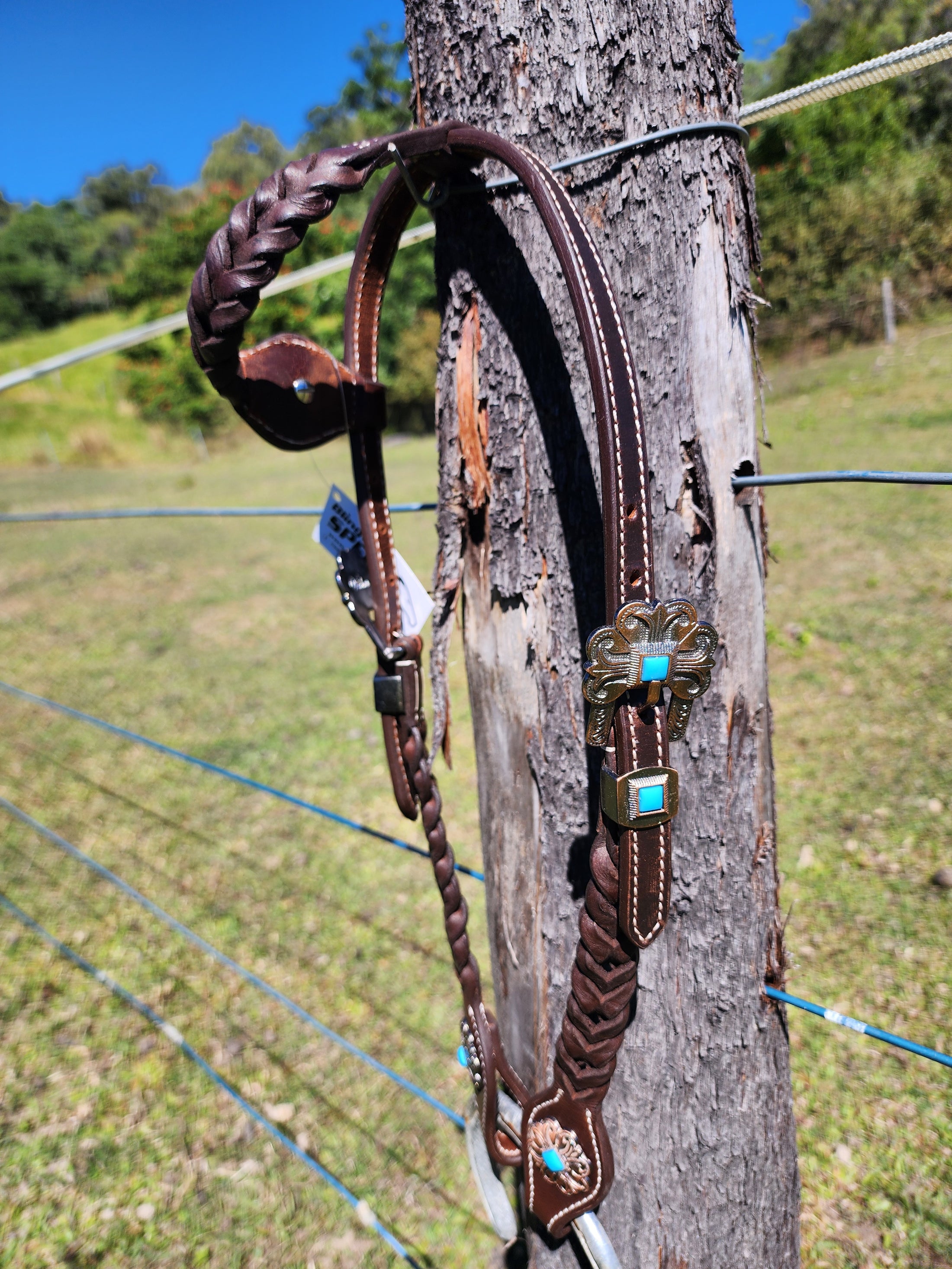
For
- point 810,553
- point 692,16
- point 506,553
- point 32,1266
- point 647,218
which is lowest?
point 32,1266

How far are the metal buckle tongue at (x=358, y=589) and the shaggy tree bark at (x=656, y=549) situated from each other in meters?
0.09

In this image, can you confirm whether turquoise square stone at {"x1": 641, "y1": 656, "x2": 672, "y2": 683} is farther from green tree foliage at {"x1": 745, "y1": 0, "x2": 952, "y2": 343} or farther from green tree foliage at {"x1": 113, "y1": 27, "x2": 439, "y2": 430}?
green tree foliage at {"x1": 113, "y1": 27, "x2": 439, "y2": 430}

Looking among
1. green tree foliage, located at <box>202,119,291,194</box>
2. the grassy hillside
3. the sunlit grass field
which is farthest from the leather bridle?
green tree foliage, located at <box>202,119,291,194</box>

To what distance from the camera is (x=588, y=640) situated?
2.54ft

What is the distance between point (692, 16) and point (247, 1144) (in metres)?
2.51

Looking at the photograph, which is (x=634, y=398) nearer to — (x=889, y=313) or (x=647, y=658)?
(x=647, y=658)

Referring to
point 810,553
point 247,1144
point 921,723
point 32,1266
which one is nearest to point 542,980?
point 247,1144

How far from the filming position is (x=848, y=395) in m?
9.68

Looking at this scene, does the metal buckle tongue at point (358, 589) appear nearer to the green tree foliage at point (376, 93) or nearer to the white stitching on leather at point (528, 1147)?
the white stitching on leather at point (528, 1147)

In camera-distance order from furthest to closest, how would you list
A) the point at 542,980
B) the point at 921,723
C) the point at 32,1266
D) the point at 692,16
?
1. the point at 921,723
2. the point at 32,1266
3. the point at 542,980
4. the point at 692,16

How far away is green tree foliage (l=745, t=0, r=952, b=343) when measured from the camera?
278 inches

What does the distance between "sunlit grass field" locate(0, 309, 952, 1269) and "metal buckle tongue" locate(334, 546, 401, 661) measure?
1210mm

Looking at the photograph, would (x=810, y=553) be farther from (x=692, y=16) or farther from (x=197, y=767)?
(x=692, y=16)

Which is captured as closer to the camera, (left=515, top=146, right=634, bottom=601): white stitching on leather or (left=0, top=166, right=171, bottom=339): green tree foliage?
(left=515, top=146, right=634, bottom=601): white stitching on leather
